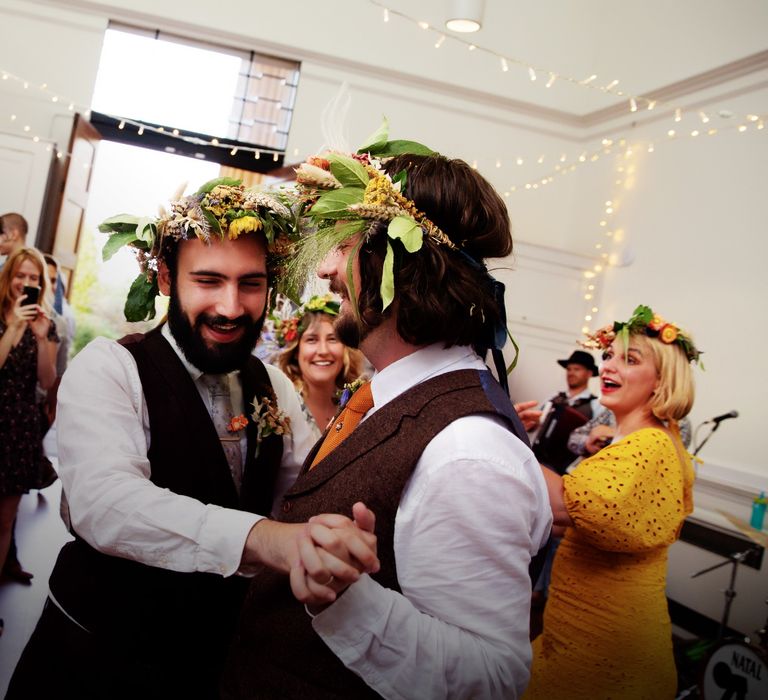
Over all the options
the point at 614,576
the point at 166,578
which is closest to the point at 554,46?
the point at 614,576

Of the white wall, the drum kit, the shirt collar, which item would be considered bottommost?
the drum kit

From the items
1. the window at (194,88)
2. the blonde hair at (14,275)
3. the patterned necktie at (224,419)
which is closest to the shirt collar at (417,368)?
the patterned necktie at (224,419)

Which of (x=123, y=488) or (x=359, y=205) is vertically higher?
(x=359, y=205)

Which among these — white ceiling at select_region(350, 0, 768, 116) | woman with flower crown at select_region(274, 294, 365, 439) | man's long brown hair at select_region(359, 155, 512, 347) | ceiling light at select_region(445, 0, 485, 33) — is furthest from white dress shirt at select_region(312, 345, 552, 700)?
white ceiling at select_region(350, 0, 768, 116)

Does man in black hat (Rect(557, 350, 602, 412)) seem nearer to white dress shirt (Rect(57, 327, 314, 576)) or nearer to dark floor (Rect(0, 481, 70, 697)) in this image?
dark floor (Rect(0, 481, 70, 697))

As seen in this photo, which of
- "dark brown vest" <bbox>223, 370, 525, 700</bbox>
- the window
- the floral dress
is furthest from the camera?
the window

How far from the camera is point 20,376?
3768mm

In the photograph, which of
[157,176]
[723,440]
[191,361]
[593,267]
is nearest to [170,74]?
[157,176]

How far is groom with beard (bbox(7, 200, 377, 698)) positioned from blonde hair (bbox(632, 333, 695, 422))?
1.28 meters

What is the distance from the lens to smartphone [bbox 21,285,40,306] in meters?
3.95

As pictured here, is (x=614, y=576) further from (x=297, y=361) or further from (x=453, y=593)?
(x=297, y=361)

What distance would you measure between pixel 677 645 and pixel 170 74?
653 cm

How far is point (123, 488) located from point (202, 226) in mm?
624

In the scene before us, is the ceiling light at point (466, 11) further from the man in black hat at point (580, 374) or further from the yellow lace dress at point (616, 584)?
the yellow lace dress at point (616, 584)
